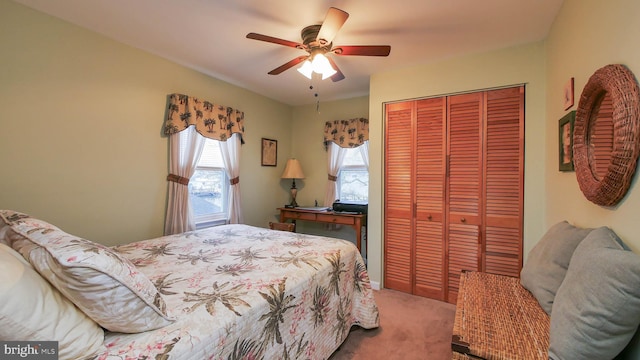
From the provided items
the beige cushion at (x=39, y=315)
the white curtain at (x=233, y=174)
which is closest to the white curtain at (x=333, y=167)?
the white curtain at (x=233, y=174)

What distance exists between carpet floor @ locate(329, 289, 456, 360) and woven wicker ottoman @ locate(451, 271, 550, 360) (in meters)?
0.63

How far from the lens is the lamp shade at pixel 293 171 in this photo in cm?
412

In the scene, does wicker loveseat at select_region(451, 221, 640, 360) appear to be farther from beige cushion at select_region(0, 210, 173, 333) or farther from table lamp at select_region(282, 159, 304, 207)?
table lamp at select_region(282, 159, 304, 207)

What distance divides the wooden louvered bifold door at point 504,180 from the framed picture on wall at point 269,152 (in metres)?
2.79

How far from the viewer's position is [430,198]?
2.78 m

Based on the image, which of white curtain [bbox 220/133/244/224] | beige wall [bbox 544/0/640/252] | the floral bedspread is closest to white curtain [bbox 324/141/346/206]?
white curtain [bbox 220/133/244/224]

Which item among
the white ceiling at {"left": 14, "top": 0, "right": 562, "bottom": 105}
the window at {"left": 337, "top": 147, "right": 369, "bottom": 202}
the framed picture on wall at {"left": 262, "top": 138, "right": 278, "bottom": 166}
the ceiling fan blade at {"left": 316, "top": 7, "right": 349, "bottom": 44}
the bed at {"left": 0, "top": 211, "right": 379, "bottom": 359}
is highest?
the white ceiling at {"left": 14, "top": 0, "right": 562, "bottom": 105}

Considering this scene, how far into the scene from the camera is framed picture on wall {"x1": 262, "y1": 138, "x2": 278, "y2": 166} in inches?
156

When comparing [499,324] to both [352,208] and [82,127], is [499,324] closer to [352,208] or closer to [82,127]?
[352,208]

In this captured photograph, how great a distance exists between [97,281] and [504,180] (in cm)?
292

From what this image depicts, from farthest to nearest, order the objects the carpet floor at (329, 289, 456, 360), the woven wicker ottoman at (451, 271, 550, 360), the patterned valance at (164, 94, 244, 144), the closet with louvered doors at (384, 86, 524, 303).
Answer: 1. the patterned valance at (164, 94, 244, 144)
2. the closet with louvered doors at (384, 86, 524, 303)
3. the carpet floor at (329, 289, 456, 360)
4. the woven wicker ottoman at (451, 271, 550, 360)

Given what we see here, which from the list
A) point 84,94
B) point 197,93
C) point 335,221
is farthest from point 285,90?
point 84,94

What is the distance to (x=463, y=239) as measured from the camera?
2625mm

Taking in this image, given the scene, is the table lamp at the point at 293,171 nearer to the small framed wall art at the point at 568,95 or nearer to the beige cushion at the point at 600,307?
the small framed wall art at the point at 568,95
